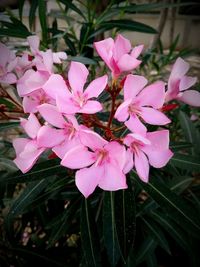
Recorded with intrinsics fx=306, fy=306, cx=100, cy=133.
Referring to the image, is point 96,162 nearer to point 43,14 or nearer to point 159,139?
point 159,139

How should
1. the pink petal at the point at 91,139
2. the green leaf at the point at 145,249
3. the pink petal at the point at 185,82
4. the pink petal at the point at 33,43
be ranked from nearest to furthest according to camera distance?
the pink petal at the point at 91,139 < the pink petal at the point at 185,82 < the pink petal at the point at 33,43 < the green leaf at the point at 145,249

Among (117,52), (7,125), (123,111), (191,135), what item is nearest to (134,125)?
(123,111)

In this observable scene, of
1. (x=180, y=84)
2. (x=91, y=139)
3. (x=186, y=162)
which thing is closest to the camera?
(x=91, y=139)

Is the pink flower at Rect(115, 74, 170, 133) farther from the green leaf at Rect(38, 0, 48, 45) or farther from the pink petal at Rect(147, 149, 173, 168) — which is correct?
the green leaf at Rect(38, 0, 48, 45)

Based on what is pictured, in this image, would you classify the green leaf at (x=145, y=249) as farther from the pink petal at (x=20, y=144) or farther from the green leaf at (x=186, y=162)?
the pink petal at (x=20, y=144)

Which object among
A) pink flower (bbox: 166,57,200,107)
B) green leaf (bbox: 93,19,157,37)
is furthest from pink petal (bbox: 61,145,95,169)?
green leaf (bbox: 93,19,157,37)

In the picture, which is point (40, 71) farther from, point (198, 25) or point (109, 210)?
point (198, 25)

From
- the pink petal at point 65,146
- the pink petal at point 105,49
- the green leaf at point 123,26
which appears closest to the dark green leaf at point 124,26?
the green leaf at point 123,26
